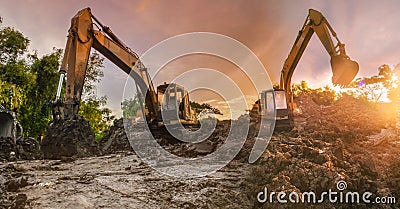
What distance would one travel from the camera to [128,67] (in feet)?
31.2

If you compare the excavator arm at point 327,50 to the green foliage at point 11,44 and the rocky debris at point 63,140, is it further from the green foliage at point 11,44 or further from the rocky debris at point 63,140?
the green foliage at point 11,44

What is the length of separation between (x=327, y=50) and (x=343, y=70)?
1.35 m

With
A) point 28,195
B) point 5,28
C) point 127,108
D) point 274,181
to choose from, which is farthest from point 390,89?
point 127,108

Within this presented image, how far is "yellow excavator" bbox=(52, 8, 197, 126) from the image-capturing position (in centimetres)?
687

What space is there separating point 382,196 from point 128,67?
27.2 feet

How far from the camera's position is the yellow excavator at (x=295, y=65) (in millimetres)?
7662

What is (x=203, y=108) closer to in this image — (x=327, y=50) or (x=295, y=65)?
(x=295, y=65)

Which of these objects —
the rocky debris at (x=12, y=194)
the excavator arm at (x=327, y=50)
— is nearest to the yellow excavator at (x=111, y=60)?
the rocky debris at (x=12, y=194)

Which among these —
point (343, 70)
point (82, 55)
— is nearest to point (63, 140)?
point (82, 55)

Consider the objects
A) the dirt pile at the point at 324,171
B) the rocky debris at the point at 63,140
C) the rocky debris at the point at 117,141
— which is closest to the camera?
the dirt pile at the point at 324,171

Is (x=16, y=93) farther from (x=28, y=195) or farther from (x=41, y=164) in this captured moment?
(x=28, y=195)

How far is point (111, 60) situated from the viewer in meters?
9.13

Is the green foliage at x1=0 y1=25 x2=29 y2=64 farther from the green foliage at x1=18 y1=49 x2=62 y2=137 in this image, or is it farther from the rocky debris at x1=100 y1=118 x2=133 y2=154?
the rocky debris at x1=100 y1=118 x2=133 y2=154

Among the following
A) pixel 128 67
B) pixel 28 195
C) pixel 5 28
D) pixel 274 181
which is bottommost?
pixel 28 195
